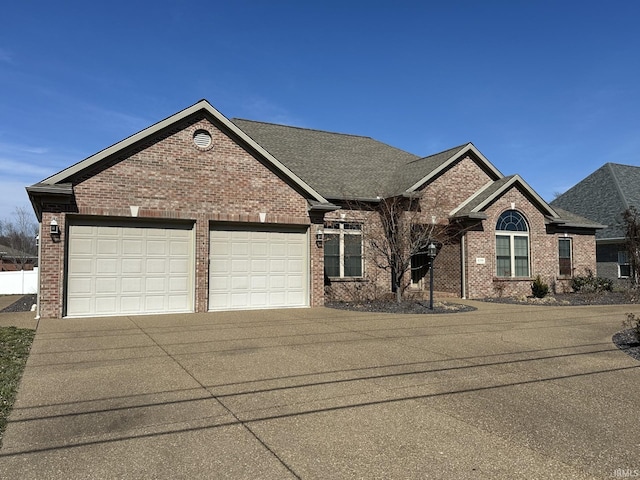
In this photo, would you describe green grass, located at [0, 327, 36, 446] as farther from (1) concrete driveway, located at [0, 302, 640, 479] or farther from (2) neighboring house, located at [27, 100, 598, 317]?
(2) neighboring house, located at [27, 100, 598, 317]

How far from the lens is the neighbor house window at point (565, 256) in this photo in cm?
2194

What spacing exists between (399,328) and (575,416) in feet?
20.3

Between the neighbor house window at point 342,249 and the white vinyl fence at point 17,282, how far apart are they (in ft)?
58.6

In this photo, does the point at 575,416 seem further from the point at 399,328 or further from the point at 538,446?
the point at 399,328

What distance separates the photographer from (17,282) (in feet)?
86.6

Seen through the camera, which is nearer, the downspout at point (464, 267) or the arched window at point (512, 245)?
the downspout at point (464, 267)

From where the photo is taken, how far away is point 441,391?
5961mm

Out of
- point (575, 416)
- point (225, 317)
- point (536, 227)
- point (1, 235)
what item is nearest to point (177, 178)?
point (225, 317)

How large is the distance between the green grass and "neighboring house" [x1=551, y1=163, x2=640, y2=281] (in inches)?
973

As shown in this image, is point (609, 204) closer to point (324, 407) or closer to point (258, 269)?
point (258, 269)

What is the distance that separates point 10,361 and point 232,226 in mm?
7790

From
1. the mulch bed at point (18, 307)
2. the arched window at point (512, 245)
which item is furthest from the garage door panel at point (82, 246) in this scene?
the arched window at point (512, 245)

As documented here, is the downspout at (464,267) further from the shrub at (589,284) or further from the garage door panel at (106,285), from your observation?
the garage door panel at (106,285)

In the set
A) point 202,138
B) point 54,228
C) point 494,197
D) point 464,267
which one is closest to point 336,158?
point 494,197
